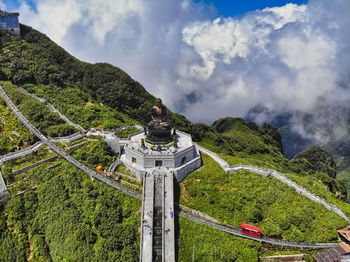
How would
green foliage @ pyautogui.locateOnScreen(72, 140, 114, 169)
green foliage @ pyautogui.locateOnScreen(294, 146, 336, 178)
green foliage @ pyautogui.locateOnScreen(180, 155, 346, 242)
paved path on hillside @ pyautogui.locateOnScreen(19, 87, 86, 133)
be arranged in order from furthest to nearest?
green foliage @ pyautogui.locateOnScreen(294, 146, 336, 178) → paved path on hillside @ pyautogui.locateOnScreen(19, 87, 86, 133) → green foliage @ pyautogui.locateOnScreen(72, 140, 114, 169) → green foliage @ pyautogui.locateOnScreen(180, 155, 346, 242)

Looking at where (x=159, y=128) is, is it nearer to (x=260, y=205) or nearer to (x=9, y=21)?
(x=260, y=205)

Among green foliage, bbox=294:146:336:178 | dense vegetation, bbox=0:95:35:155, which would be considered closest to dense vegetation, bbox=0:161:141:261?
dense vegetation, bbox=0:95:35:155

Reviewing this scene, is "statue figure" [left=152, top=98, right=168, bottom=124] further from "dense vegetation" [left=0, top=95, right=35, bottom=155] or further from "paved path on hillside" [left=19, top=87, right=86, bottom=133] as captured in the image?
"dense vegetation" [left=0, top=95, right=35, bottom=155]

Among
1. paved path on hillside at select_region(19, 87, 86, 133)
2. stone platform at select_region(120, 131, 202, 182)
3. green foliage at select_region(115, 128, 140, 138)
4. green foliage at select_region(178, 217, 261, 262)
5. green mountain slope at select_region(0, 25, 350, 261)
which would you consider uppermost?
paved path on hillside at select_region(19, 87, 86, 133)

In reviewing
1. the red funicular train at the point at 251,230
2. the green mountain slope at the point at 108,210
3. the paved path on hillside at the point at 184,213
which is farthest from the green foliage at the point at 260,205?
the red funicular train at the point at 251,230

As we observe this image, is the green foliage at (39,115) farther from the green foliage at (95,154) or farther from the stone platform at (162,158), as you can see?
the stone platform at (162,158)

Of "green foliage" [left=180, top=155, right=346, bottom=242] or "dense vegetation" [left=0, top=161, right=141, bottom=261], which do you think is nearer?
"dense vegetation" [left=0, top=161, right=141, bottom=261]
